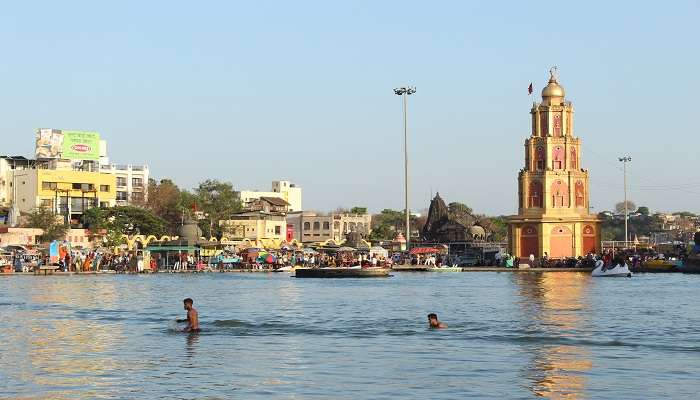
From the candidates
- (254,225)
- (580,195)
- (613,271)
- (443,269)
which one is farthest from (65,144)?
(613,271)

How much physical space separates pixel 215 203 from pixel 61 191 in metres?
29.8

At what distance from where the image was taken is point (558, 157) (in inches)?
5325

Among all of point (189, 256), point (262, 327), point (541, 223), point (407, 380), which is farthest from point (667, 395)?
point (541, 223)

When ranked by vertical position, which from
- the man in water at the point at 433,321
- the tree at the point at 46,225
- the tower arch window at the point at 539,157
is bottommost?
the man in water at the point at 433,321

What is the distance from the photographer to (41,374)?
86.7ft

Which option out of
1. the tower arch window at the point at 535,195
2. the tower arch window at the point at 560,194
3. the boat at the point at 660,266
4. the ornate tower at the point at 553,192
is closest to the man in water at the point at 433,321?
the boat at the point at 660,266

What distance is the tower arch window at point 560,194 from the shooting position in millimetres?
132875

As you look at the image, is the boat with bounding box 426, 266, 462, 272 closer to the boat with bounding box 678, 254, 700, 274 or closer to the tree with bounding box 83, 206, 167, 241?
the boat with bounding box 678, 254, 700, 274

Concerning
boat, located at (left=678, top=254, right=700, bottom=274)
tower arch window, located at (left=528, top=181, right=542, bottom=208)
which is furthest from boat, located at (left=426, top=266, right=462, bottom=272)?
tower arch window, located at (left=528, top=181, right=542, bottom=208)

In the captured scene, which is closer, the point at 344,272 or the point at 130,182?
the point at 344,272

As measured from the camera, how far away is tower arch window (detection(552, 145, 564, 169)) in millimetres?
135000

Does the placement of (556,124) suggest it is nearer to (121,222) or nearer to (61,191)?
(121,222)

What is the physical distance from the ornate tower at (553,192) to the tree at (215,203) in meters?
40.1

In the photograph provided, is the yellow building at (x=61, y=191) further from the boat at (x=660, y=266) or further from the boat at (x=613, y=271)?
the boat at (x=660, y=266)
